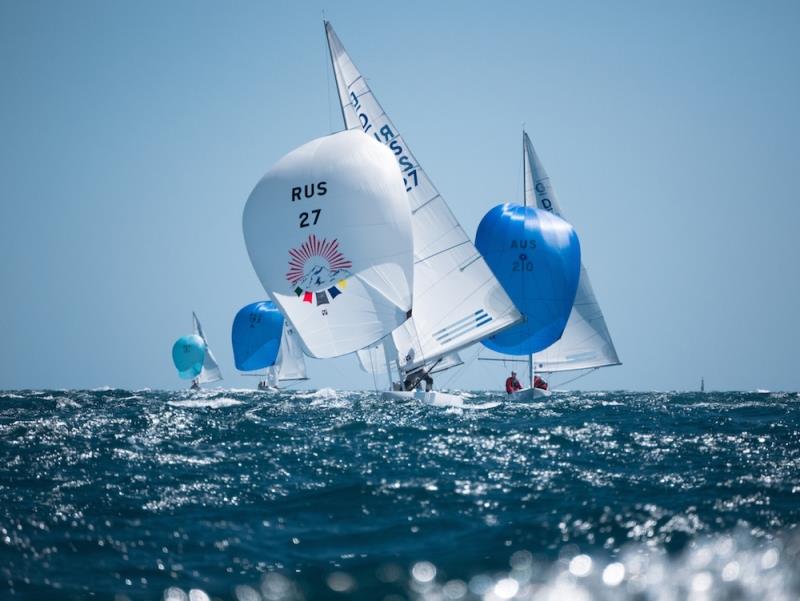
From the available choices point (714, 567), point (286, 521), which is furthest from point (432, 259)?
point (714, 567)

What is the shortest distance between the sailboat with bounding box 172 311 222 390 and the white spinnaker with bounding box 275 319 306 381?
1322 centimetres

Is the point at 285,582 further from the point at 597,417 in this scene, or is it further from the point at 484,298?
the point at 484,298

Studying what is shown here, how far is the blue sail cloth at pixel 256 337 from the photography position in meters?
64.8

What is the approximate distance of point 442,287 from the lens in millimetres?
24719

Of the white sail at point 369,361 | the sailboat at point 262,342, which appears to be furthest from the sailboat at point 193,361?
the white sail at point 369,361

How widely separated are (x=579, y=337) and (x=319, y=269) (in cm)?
1898

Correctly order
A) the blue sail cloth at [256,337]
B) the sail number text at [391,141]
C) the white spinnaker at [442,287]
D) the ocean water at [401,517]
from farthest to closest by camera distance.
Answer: the blue sail cloth at [256,337] → the sail number text at [391,141] → the white spinnaker at [442,287] → the ocean water at [401,517]

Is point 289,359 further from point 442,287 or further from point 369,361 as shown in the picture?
point 442,287

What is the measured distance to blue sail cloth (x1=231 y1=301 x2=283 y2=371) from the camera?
64812 millimetres

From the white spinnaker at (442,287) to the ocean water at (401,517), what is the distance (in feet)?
37.0

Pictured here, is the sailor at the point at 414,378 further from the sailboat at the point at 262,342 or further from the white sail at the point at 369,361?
the sailboat at the point at 262,342

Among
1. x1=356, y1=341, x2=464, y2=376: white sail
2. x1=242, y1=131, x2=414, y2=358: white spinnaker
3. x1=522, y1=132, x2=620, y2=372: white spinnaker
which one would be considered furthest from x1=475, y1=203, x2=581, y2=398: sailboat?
x1=242, y1=131, x2=414, y2=358: white spinnaker

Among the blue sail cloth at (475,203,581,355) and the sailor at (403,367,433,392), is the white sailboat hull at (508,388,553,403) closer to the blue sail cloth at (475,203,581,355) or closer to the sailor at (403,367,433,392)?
the blue sail cloth at (475,203,581,355)

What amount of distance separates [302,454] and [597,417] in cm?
943
